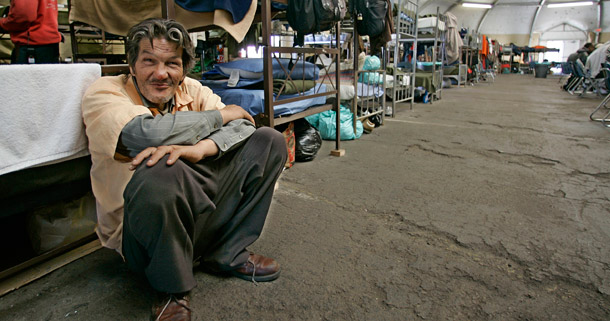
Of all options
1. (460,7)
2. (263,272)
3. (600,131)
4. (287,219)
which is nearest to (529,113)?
(600,131)

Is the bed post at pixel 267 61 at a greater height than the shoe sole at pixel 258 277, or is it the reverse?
the bed post at pixel 267 61

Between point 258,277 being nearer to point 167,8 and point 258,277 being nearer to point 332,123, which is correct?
point 167,8

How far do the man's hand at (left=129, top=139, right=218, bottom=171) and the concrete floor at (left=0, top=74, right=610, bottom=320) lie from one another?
615 mm

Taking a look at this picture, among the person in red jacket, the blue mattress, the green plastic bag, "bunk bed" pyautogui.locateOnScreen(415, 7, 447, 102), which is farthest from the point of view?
"bunk bed" pyautogui.locateOnScreen(415, 7, 447, 102)

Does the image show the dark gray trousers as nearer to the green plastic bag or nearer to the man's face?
the man's face

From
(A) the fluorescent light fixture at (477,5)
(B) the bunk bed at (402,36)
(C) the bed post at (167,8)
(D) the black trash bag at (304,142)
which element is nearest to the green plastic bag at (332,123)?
(D) the black trash bag at (304,142)

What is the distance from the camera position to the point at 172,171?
1203 millimetres

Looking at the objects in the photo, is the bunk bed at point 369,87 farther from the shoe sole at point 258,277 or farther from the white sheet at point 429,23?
the white sheet at point 429,23

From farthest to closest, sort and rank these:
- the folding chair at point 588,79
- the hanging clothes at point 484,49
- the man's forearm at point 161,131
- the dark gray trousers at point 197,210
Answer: the hanging clothes at point 484,49 < the folding chair at point 588,79 < the man's forearm at point 161,131 < the dark gray trousers at point 197,210

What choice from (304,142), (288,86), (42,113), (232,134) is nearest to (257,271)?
(232,134)

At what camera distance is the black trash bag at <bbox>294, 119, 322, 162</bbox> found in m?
3.56

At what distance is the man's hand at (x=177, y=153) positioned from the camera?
1206 millimetres

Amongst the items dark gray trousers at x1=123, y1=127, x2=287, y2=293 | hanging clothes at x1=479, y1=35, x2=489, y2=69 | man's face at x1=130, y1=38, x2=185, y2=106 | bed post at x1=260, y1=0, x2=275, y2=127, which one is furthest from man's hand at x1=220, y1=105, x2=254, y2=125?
hanging clothes at x1=479, y1=35, x2=489, y2=69

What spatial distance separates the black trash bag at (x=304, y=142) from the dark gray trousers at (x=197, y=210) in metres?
1.95
